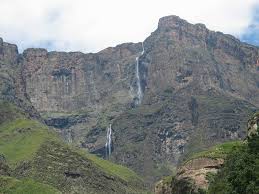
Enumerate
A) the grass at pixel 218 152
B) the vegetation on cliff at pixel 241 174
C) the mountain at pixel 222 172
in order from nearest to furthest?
the vegetation on cliff at pixel 241 174
the mountain at pixel 222 172
the grass at pixel 218 152

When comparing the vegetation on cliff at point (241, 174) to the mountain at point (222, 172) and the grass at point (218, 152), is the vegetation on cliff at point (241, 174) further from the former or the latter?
the grass at point (218, 152)

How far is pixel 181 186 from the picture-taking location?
122 meters

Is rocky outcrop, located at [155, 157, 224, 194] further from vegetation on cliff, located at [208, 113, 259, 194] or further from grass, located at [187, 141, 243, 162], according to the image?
vegetation on cliff, located at [208, 113, 259, 194]

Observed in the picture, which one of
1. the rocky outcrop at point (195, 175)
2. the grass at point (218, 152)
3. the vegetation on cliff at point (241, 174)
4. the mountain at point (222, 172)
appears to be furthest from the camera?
the grass at point (218, 152)

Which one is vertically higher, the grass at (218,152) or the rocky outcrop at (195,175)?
the grass at (218,152)

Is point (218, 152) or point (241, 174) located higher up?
point (218, 152)

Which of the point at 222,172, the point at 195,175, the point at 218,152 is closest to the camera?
the point at 222,172

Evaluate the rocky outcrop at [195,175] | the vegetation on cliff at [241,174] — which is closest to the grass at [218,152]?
the rocky outcrop at [195,175]

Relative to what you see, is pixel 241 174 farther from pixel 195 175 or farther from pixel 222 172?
pixel 195 175

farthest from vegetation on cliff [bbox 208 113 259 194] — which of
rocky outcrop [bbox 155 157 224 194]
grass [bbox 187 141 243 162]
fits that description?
grass [bbox 187 141 243 162]

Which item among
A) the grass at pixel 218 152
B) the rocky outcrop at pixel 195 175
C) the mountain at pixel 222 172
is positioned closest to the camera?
the mountain at pixel 222 172

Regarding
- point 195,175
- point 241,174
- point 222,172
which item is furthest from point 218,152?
point 241,174

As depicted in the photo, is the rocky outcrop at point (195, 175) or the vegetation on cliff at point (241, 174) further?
the rocky outcrop at point (195, 175)

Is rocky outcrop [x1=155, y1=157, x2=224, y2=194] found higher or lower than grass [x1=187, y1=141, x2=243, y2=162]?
lower
